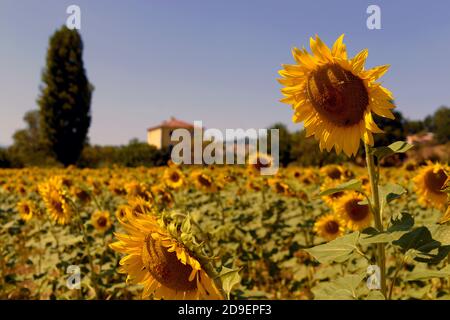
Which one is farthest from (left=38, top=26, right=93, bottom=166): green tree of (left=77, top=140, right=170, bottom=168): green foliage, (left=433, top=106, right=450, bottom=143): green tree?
(left=433, top=106, right=450, bottom=143): green tree

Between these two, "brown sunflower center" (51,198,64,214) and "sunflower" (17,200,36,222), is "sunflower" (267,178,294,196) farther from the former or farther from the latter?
"sunflower" (17,200,36,222)

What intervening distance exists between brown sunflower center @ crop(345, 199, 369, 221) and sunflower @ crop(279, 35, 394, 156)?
6.84 feet

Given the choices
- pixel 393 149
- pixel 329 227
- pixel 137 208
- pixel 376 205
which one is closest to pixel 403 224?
pixel 376 205

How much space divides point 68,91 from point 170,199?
3773cm

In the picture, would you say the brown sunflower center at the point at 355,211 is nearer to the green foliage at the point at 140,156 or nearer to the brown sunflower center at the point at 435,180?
the brown sunflower center at the point at 435,180

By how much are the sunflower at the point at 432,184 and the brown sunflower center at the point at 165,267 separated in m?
2.82

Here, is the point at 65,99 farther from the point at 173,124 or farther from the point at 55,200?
the point at 55,200

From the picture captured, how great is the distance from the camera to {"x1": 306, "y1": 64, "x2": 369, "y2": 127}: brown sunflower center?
1.77 meters

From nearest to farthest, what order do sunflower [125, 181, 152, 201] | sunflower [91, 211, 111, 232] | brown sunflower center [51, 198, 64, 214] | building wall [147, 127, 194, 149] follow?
brown sunflower center [51, 198, 64, 214] < sunflower [125, 181, 152, 201] < sunflower [91, 211, 111, 232] < building wall [147, 127, 194, 149]

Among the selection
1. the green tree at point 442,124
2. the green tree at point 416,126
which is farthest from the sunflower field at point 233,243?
the green tree at point 416,126

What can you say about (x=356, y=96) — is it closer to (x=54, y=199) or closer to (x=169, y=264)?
(x=169, y=264)

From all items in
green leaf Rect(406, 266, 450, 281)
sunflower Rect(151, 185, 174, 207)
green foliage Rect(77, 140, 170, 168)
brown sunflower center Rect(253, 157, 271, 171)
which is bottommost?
green leaf Rect(406, 266, 450, 281)

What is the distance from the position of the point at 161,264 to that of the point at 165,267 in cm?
2

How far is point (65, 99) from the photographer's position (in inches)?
1529
